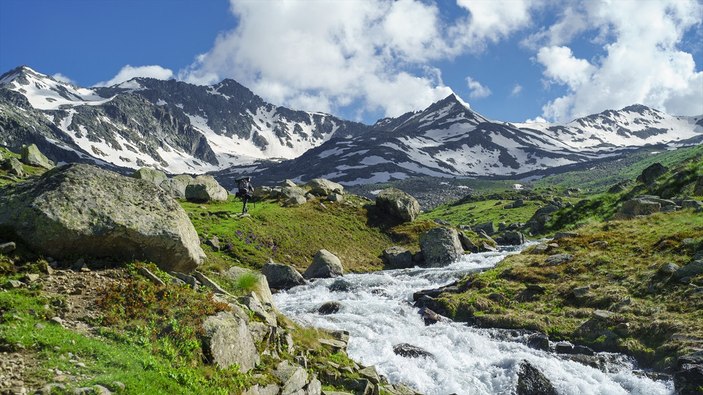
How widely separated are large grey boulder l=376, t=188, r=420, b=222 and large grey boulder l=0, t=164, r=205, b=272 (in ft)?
162

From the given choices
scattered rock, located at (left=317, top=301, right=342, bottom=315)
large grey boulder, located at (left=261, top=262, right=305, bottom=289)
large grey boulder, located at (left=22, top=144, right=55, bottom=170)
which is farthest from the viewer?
large grey boulder, located at (left=22, top=144, right=55, bottom=170)

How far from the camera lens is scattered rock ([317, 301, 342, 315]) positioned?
29591 millimetres

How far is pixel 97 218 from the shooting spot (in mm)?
16625

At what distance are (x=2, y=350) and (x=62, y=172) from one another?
8.89m

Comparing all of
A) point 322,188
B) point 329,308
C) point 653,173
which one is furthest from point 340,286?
point 653,173

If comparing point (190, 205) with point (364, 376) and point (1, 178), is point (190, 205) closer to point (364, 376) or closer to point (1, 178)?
point (1, 178)

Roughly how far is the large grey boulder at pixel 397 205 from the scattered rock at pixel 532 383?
47.5m

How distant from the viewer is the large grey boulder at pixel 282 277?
39.1 metres

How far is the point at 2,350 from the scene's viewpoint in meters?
10.4

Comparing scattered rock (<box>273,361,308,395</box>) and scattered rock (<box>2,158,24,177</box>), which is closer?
scattered rock (<box>273,361,308,395</box>)

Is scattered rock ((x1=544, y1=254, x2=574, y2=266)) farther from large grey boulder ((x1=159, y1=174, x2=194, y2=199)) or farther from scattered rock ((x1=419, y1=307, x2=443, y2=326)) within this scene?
large grey boulder ((x1=159, y1=174, x2=194, y2=199))

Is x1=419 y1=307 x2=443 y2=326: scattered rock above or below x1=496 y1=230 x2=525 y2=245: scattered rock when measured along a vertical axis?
below

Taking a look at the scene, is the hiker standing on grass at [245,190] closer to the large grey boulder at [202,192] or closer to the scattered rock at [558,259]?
the large grey boulder at [202,192]

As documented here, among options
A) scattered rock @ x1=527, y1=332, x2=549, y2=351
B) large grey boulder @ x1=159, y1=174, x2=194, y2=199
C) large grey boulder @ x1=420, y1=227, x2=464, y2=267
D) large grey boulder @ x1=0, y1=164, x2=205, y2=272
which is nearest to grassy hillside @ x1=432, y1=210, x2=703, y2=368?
scattered rock @ x1=527, y1=332, x2=549, y2=351
